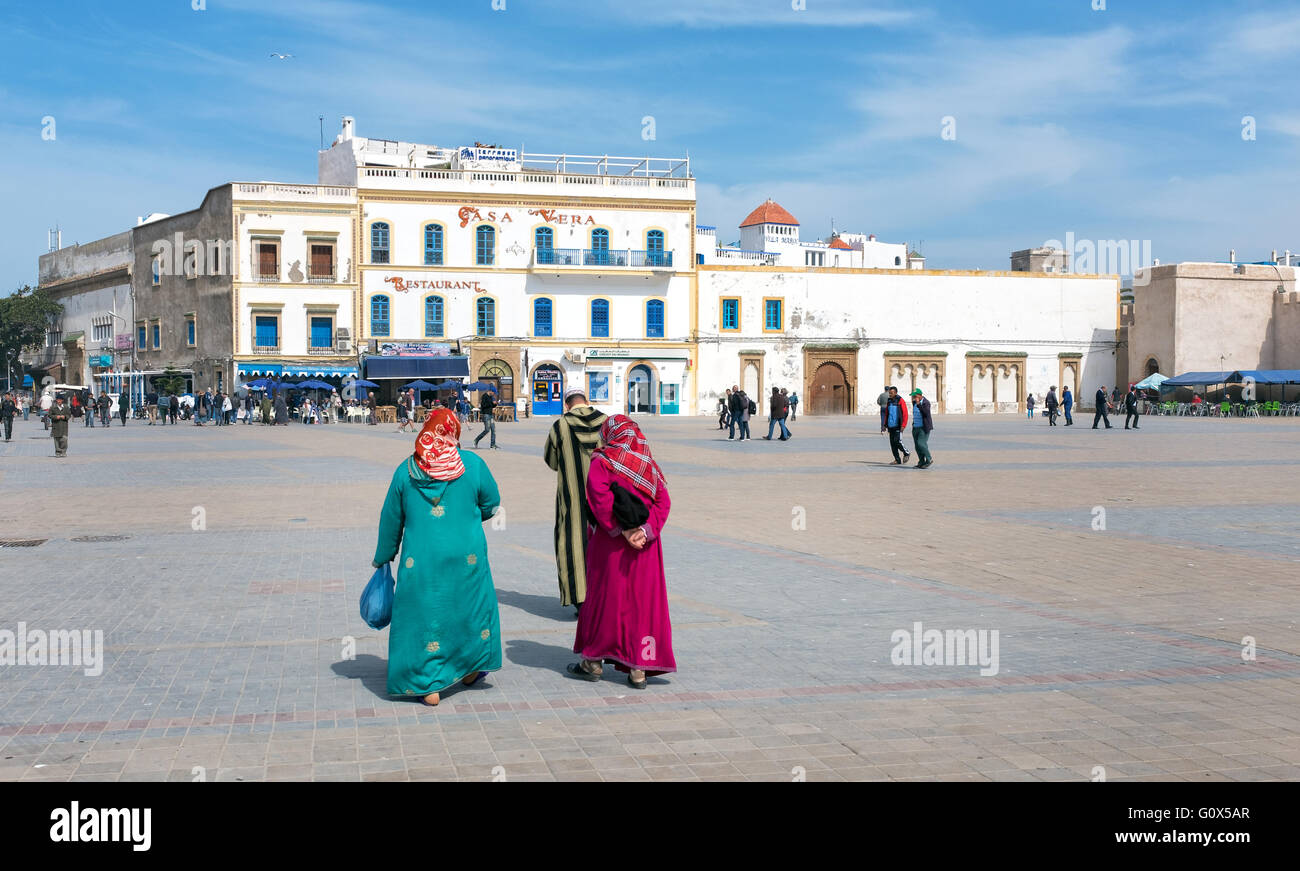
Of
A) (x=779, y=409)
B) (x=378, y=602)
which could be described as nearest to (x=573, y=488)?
(x=378, y=602)

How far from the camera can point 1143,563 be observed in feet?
32.3

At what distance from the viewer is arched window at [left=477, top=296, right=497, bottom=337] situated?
50.5 metres

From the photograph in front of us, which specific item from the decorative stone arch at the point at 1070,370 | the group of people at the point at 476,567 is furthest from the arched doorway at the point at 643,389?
the group of people at the point at 476,567

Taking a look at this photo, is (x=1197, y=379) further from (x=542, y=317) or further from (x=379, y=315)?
(x=379, y=315)

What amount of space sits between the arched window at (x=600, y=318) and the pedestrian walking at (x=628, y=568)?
4624 cm

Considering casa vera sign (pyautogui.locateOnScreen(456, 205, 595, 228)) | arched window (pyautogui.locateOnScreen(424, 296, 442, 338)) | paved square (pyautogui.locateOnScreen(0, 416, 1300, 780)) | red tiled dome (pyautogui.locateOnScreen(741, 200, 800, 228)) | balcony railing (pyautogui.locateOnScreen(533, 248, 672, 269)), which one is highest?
red tiled dome (pyautogui.locateOnScreen(741, 200, 800, 228))

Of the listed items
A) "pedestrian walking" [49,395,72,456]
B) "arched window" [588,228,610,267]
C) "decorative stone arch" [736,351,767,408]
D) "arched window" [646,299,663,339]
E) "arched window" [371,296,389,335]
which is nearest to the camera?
"pedestrian walking" [49,395,72,456]

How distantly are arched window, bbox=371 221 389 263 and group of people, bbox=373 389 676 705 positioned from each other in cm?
4516

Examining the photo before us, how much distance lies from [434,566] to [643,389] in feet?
154

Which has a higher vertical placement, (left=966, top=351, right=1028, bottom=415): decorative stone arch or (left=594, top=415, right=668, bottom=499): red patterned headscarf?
(left=966, top=351, right=1028, bottom=415): decorative stone arch

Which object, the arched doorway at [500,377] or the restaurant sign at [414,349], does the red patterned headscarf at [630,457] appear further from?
the restaurant sign at [414,349]

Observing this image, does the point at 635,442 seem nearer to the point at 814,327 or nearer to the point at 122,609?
the point at 122,609

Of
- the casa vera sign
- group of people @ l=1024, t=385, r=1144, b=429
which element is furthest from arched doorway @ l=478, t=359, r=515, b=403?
group of people @ l=1024, t=385, r=1144, b=429

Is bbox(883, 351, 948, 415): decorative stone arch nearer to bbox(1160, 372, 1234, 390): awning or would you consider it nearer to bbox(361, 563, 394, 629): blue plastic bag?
bbox(1160, 372, 1234, 390): awning
